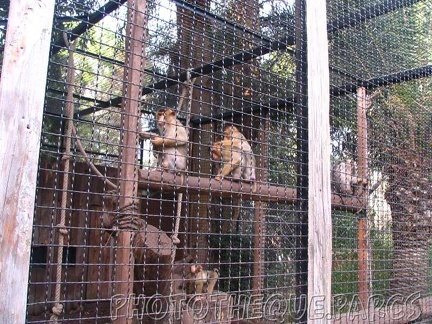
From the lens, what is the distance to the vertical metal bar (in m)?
2.32

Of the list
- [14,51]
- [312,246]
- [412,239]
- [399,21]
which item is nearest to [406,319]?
[412,239]

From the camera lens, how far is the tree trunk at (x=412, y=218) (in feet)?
12.6

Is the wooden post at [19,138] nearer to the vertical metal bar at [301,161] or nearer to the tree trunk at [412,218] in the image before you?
the vertical metal bar at [301,161]

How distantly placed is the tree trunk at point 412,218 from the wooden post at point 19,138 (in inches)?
125

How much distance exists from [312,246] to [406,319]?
5.37ft

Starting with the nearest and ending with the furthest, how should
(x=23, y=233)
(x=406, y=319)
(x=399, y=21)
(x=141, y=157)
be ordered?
(x=23, y=233) → (x=406, y=319) → (x=399, y=21) → (x=141, y=157)

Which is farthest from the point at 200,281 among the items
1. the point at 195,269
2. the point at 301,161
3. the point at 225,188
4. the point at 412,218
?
the point at 301,161

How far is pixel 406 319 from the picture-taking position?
11.1 feet

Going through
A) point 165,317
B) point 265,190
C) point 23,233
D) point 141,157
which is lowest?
point 165,317

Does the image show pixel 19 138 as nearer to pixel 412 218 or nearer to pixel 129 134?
pixel 129 134

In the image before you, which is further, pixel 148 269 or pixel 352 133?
pixel 352 133

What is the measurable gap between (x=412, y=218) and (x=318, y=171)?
2.17m

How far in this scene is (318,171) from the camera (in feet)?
7.82

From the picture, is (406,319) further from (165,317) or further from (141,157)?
(141,157)
